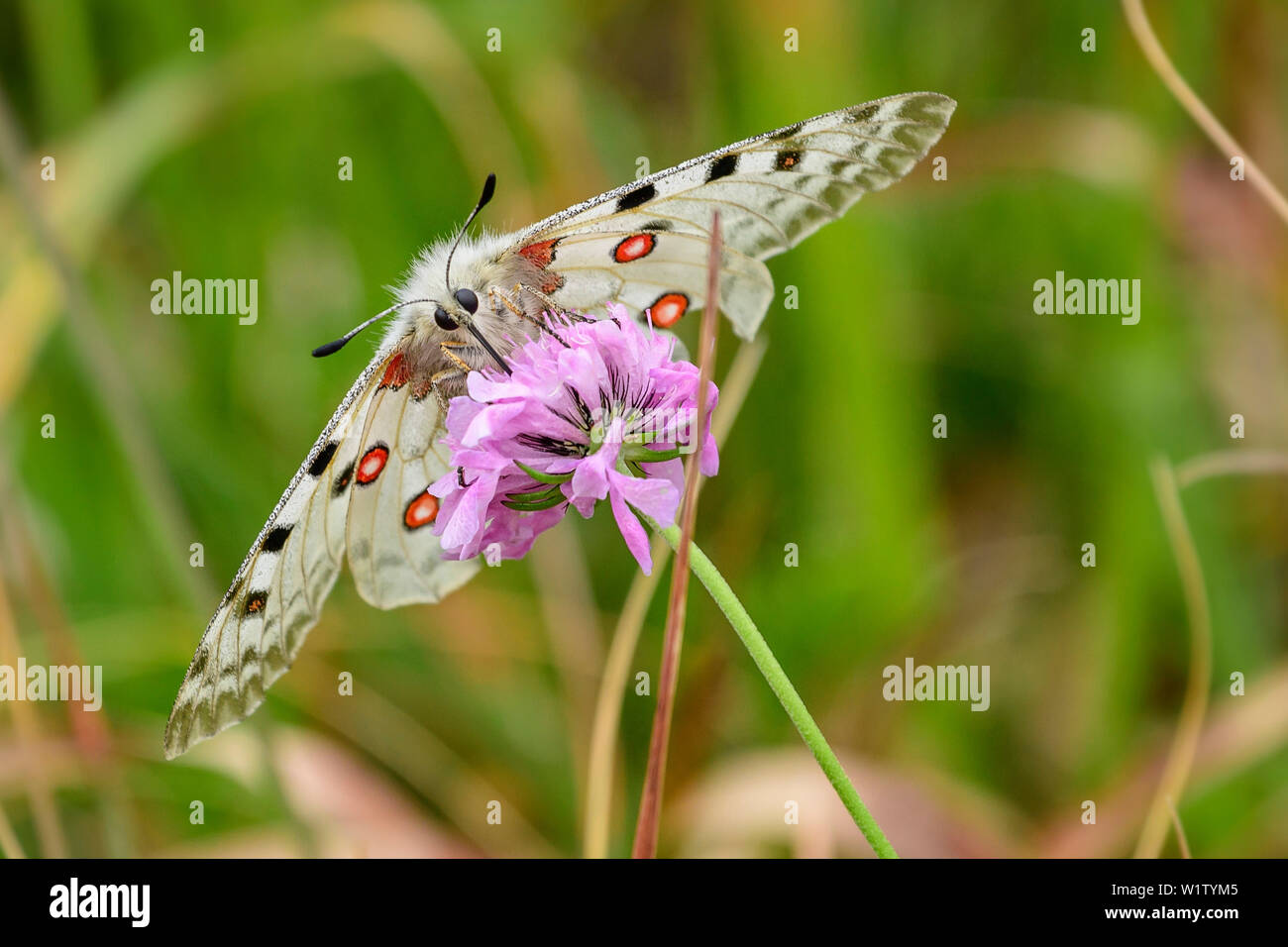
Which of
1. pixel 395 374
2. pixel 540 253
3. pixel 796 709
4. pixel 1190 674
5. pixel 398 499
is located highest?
pixel 540 253

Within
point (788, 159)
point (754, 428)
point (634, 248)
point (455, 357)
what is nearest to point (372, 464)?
point (455, 357)

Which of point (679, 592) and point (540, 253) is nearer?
point (679, 592)

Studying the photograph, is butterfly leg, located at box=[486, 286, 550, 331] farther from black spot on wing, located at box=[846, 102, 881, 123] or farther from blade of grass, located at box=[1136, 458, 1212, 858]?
blade of grass, located at box=[1136, 458, 1212, 858]

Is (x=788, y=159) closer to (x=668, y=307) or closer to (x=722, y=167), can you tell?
(x=722, y=167)

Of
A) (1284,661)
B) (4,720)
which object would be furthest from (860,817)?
(4,720)
